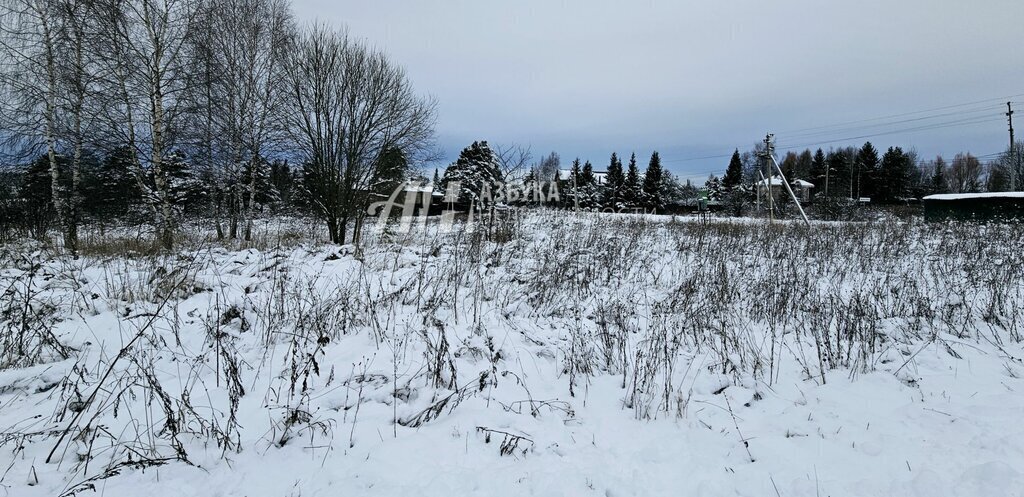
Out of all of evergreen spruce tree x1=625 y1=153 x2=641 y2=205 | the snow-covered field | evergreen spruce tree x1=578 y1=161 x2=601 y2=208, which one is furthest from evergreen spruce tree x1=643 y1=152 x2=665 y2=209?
the snow-covered field

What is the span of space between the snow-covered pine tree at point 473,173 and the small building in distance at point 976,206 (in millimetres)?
17136

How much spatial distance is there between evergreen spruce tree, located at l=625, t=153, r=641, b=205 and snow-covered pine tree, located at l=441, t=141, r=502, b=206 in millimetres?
21649

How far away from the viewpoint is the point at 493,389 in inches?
107

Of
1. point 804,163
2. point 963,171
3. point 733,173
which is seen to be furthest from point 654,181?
point 963,171

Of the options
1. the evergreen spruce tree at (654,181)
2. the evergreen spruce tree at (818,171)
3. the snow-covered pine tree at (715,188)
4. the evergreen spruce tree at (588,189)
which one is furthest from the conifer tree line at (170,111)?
the evergreen spruce tree at (818,171)

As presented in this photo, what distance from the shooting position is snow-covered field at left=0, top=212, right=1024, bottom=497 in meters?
1.86

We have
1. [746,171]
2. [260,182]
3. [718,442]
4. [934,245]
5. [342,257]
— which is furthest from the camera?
[746,171]

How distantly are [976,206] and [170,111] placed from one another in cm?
2909

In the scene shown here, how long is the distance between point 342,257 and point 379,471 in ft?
16.7

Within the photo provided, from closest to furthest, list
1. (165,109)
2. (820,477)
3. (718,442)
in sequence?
1. (820,477)
2. (718,442)
3. (165,109)

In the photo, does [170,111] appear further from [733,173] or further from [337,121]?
[733,173]

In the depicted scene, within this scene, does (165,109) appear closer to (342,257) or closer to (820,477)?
(342,257)

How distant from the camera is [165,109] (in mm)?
10102

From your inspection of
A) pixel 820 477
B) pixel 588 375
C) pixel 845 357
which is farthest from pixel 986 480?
pixel 588 375
